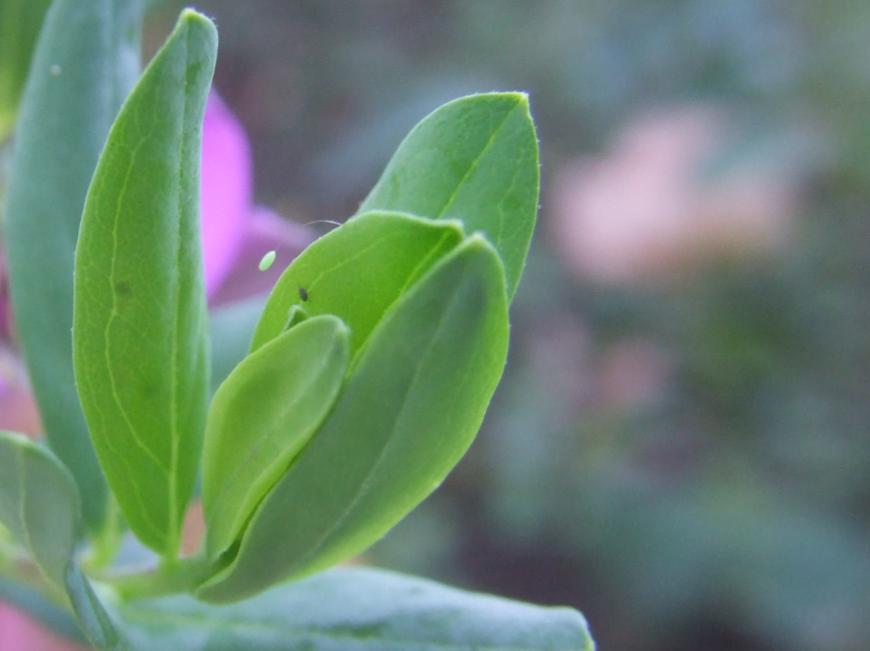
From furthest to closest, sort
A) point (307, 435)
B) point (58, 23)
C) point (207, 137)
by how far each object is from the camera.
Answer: point (207, 137), point (58, 23), point (307, 435)

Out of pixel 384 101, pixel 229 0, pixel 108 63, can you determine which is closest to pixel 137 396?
pixel 108 63

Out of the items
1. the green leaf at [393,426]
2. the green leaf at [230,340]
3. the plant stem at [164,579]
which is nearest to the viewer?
the green leaf at [393,426]

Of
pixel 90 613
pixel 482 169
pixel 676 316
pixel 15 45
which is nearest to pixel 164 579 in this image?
pixel 90 613

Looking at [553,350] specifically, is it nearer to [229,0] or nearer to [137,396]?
[229,0]

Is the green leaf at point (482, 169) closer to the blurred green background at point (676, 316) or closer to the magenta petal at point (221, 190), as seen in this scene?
the magenta petal at point (221, 190)

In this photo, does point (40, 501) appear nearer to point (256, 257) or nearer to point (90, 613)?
point (90, 613)

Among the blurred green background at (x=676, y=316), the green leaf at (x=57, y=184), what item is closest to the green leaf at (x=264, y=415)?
the green leaf at (x=57, y=184)
